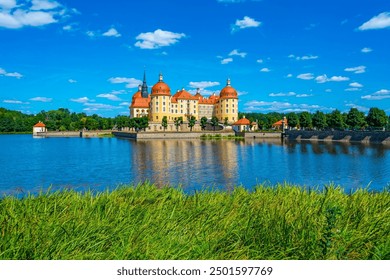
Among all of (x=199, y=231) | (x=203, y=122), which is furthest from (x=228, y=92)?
(x=199, y=231)

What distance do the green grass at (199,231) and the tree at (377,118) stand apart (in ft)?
221

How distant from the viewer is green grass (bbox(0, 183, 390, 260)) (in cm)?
403

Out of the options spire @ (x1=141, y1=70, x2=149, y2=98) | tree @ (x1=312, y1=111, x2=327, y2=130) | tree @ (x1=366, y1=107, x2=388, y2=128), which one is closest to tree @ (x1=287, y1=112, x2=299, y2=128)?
tree @ (x1=312, y1=111, x2=327, y2=130)

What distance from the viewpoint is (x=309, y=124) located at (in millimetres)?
86375

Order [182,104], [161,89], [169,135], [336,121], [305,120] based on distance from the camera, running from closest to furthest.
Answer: [336,121]
[169,135]
[305,120]
[161,89]
[182,104]

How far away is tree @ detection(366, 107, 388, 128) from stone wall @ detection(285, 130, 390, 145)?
8431 mm

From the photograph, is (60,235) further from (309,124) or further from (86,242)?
(309,124)

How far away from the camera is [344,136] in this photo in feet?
206

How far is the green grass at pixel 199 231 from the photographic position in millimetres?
4031

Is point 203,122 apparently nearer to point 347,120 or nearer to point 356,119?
point 347,120

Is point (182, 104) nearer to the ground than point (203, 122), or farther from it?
farther from it

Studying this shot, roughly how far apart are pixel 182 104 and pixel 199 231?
9291 cm

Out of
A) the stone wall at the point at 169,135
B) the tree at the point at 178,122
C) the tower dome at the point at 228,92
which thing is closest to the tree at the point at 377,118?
the stone wall at the point at 169,135

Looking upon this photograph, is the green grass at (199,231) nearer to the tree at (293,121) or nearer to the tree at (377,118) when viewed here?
the tree at (377,118)
